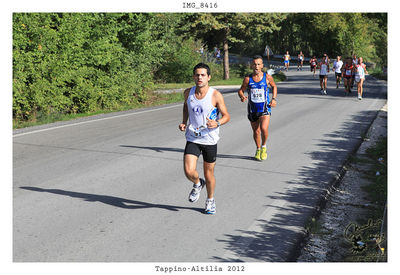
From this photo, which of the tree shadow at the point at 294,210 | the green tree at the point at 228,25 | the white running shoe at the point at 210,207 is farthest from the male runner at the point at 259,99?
the green tree at the point at 228,25

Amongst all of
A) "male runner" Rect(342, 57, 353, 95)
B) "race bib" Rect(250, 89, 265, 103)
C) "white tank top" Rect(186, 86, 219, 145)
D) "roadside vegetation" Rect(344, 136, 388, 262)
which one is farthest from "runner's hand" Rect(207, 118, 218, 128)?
"male runner" Rect(342, 57, 353, 95)

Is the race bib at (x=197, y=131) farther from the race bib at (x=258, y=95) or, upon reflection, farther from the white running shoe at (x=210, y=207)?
the race bib at (x=258, y=95)

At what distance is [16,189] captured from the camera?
7.38 m

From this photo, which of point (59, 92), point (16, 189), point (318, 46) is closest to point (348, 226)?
point (16, 189)

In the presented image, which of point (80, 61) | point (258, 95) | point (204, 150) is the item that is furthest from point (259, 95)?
point (80, 61)

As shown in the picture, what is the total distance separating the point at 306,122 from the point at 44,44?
7806 mm

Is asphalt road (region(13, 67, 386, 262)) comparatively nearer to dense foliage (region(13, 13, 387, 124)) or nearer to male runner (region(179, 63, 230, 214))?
male runner (region(179, 63, 230, 214))

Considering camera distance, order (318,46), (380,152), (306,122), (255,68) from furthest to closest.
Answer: (318,46) → (306,122) → (380,152) → (255,68)

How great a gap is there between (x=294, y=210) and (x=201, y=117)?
1722 millimetres

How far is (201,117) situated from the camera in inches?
233

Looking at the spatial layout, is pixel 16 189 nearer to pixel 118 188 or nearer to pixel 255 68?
pixel 118 188

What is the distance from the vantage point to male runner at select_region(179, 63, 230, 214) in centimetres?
583

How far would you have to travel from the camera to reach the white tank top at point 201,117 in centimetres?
588

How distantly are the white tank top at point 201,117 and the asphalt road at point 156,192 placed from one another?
0.96 meters
